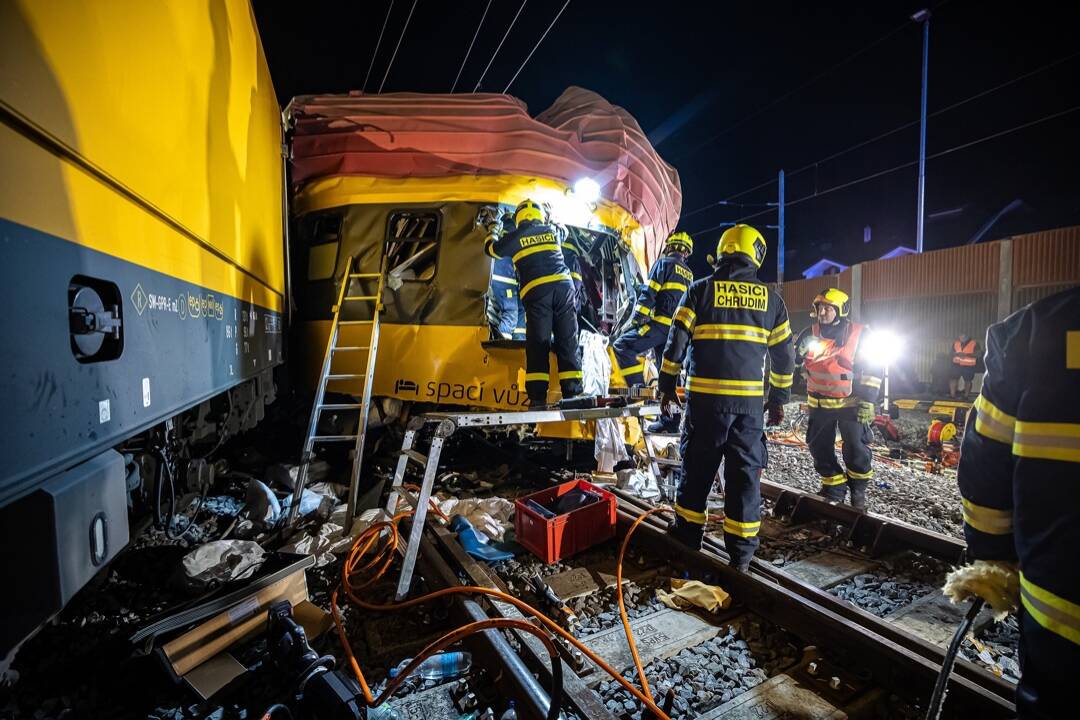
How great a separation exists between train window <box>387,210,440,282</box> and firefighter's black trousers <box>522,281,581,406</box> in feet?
4.80

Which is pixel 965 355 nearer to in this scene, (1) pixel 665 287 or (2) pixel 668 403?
(1) pixel 665 287

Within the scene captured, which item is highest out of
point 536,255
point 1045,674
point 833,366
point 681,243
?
point 681,243

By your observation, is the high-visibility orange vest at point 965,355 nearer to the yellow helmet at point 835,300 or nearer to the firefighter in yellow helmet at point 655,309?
the yellow helmet at point 835,300

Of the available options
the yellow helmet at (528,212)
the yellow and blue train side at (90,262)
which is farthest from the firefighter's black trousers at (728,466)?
the yellow and blue train side at (90,262)

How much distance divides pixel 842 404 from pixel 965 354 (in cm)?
1025

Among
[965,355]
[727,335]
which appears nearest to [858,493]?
[727,335]

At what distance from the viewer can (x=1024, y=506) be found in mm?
1321

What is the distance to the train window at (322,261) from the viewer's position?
559cm

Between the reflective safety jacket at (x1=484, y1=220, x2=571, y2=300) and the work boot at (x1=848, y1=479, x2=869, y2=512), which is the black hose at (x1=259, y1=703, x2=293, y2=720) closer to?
the reflective safety jacket at (x1=484, y1=220, x2=571, y2=300)

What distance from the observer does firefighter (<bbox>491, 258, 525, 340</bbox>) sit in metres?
5.47

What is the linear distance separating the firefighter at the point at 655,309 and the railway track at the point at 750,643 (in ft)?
5.28

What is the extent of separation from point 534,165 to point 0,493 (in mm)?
5153

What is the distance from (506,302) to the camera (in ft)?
18.6

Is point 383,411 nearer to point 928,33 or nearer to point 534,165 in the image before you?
point 534,165
